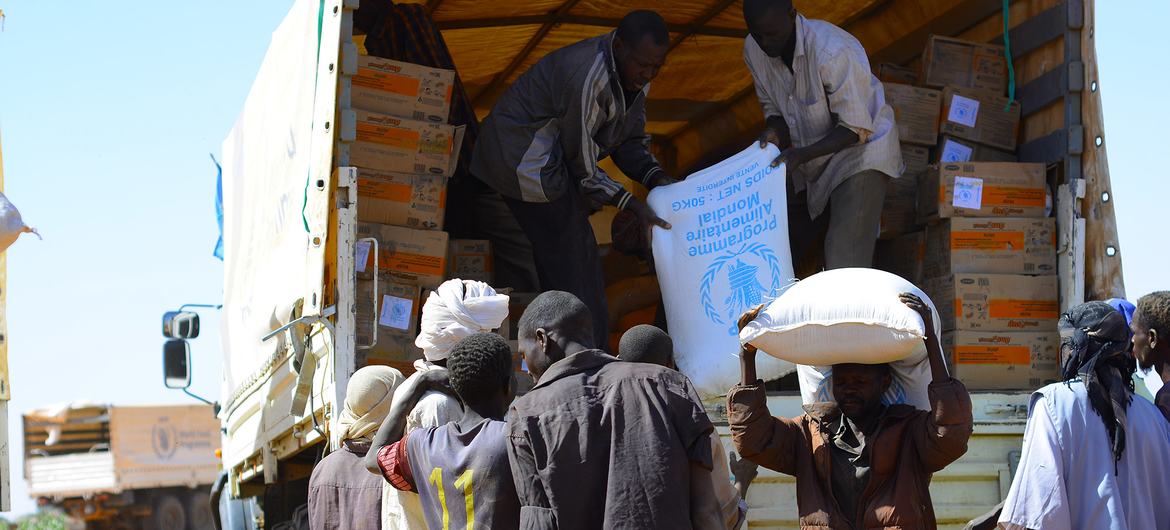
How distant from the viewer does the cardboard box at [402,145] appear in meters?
5.38

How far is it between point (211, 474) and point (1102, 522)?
69.4ft

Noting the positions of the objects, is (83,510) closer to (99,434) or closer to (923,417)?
(99,434)

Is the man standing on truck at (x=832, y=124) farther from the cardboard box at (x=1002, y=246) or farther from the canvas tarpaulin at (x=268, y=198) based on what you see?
the canvas tarpaulin at (x=268, y=198)

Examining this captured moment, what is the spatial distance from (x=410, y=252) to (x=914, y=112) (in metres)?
2.19

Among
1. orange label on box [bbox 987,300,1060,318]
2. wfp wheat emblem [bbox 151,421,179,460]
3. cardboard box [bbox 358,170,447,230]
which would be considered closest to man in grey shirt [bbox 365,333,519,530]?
cardboard box [bbox 358,170,447,230]

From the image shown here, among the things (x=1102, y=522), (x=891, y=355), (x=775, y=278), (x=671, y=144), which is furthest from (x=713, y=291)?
(x=671, y=144)

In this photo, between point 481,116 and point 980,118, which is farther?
point 481,116

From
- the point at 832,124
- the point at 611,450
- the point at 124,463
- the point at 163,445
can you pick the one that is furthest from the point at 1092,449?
the point at 163,445

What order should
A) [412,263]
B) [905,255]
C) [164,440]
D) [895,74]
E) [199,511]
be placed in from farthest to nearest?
[164,440] < [199,511] < [895,74] < [905,255] < [412,263]

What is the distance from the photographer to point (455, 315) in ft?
13.8

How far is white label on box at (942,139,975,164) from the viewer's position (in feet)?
19.7

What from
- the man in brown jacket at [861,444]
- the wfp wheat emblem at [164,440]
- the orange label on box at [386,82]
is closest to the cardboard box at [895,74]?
the orange label on box at [386,82]

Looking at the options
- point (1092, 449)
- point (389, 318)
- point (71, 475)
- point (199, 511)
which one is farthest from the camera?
point (71, 475)

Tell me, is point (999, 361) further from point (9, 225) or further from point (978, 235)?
point (9, 225)
